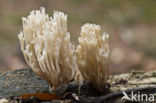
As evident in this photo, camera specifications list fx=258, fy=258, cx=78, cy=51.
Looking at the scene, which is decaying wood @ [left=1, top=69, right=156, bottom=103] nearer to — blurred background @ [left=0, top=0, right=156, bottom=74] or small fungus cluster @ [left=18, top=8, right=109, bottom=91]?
small fungus cluster @ [left=18, top=8, right=109, bottom=91]

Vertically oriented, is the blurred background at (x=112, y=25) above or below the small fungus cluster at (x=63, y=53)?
above


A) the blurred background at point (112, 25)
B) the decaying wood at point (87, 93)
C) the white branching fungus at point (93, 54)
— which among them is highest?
the blurred background at point (112, 25)

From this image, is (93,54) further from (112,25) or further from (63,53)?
(112,25)

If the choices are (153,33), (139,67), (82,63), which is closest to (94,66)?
(82,63)

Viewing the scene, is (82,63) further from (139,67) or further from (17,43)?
(17,43)

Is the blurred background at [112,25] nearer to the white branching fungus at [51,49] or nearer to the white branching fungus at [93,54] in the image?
the white branching fungus at [93,54]

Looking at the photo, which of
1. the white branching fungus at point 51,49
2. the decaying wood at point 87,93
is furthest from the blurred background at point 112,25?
the white branching fungus at point 51,49

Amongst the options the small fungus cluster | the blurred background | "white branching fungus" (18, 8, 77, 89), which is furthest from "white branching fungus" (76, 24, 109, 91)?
the blurred background
